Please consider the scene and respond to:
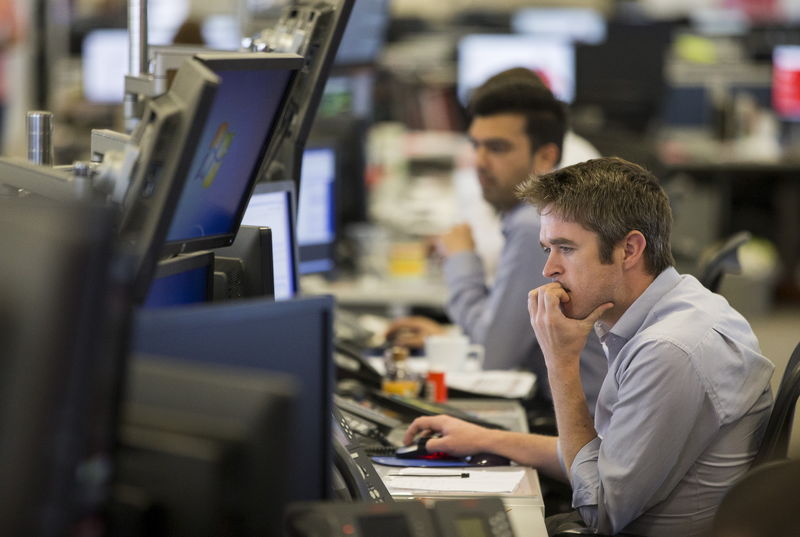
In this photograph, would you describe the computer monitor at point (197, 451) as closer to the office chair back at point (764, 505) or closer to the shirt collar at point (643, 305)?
the office chair back at point (764, 505)

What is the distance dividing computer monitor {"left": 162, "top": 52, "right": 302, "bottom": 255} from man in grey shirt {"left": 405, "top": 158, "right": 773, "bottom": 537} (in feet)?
1.70

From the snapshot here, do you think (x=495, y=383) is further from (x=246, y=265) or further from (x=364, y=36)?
(x=364, y=36)

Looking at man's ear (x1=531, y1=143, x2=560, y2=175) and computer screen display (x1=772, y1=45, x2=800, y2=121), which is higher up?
computer screen display (x1=772, y1=45, x2=800, y2=121)

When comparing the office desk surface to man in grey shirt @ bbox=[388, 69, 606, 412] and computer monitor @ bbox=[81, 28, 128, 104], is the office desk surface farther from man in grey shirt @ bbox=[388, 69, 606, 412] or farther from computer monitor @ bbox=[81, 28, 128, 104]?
computer monitor @ bbox=[81, 28, 128, 104]

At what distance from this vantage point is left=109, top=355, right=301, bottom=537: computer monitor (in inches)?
44.9

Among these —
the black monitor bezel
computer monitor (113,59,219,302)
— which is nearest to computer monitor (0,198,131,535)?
computer monitor (113,59,219,302)

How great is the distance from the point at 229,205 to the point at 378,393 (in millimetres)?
936

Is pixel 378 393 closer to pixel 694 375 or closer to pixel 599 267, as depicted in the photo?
pixel 599 267

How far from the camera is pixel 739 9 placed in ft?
38.3

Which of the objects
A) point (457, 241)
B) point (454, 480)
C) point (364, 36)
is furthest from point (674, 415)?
point (364, 36)

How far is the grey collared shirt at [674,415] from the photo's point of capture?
1.82 metres

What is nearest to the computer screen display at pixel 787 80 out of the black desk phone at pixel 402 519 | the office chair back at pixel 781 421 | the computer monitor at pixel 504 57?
the computer monitor at pixel 504 57

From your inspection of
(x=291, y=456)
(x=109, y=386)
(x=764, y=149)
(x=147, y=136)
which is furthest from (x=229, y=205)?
(x=764, y=149)

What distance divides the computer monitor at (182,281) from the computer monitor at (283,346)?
25 centimetres
